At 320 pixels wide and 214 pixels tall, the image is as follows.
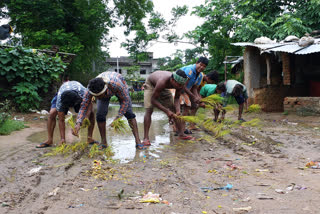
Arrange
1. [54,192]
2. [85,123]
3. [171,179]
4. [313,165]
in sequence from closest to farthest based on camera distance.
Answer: [54,192] → [171,179] → [313,165] → [85,123]

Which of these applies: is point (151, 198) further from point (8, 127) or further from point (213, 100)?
point (8, 127)

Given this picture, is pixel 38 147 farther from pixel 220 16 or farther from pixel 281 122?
pixel 220 16

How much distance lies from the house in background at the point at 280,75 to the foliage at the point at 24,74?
23.2ft

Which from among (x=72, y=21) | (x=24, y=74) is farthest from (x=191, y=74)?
(x=72, y=21)

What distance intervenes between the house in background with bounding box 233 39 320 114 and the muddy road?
16.4 ft

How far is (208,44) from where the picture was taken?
16.2 metres

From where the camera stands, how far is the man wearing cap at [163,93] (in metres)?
4.30

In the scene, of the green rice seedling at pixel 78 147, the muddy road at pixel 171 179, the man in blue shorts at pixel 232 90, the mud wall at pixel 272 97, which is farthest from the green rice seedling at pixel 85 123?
the mud wall at pixel 272 97

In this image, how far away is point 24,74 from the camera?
8.65 meters

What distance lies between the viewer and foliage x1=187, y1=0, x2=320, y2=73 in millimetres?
11906

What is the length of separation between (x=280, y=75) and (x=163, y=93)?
7.19 metres

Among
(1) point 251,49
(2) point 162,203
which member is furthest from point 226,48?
(2) point 162,203

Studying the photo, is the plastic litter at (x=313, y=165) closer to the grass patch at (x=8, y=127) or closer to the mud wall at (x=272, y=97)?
the grass patch at (x=8, y=127)

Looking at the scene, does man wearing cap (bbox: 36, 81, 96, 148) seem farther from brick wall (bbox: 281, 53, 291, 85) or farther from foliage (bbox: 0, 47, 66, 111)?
brick wall (bbox: 281, 53, 291, 85)
